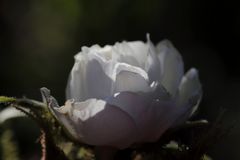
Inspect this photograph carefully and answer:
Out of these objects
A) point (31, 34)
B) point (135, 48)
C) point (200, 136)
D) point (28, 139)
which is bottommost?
point (200, 136)

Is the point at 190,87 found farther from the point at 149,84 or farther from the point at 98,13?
the point at 98,13

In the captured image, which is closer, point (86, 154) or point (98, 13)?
point (86, 154)

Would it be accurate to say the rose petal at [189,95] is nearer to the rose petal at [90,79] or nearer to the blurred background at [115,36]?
the rose petal at [90,79]

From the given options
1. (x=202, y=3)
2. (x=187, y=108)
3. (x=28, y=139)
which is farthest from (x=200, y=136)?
(x=202, y=3)

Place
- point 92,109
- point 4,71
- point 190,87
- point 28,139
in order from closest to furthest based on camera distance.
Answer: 1. point 92,109
2. point 190,87
3. point 28,139
4. point 4,71

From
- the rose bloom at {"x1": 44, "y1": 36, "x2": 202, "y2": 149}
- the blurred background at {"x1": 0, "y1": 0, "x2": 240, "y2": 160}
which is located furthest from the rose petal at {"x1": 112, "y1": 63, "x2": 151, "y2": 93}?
the blurred background at {"x1": 0, "y1": 0, "x2": 240, "y2": 160}

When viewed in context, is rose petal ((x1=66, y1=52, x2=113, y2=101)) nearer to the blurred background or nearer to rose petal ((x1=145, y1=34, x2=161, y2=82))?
rose petal ((x1=145, y1=34, x2=161, y2=82))

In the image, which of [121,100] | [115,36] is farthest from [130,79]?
[115,36]

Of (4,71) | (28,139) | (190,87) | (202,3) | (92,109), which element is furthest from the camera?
(202,3)
